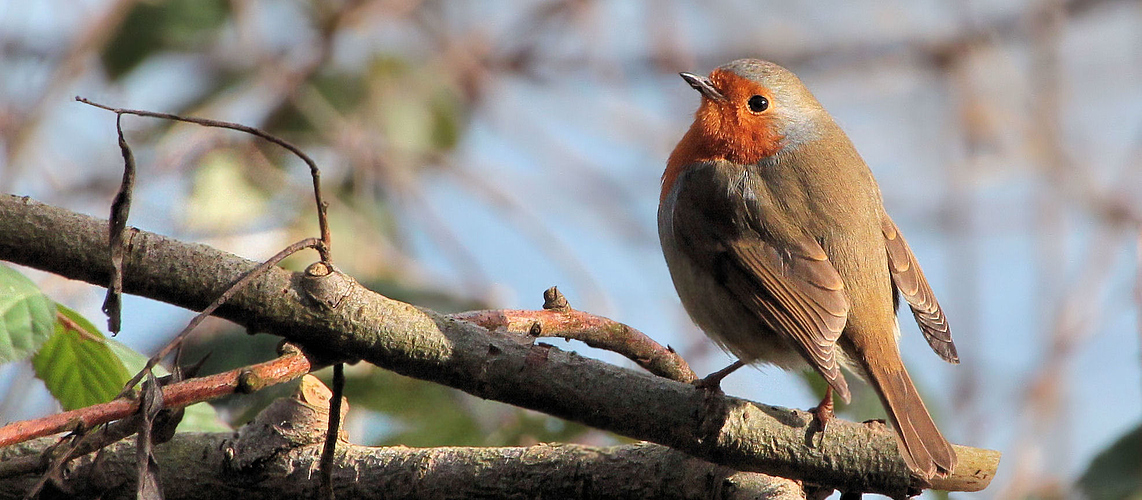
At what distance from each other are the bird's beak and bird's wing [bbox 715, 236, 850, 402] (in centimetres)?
77

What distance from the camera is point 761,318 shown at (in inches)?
115

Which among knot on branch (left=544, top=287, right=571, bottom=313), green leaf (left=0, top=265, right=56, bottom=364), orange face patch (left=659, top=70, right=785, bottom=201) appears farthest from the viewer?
orange face patch (left=659, top=70, right=785, bottom=201)

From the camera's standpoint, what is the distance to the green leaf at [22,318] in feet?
5.36

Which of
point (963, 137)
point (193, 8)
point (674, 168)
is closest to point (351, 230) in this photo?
point (193, 8)

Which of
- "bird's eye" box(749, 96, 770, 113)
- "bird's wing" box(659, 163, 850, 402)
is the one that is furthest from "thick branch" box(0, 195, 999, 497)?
"bird's eye" box(749, 96, 770, 113)

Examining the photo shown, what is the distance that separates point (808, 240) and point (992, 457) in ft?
3.50

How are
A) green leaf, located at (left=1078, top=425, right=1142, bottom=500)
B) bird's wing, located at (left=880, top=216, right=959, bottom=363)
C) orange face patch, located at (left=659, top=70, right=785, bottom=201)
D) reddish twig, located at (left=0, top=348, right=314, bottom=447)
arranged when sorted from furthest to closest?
orange face patch, located at (left=659, top=70, right=785, bottom=201) → bird's wing, located at (left=880, top=216, right=959, bottom=363) → green leaf, located at (left=1078, top=425, right=1142, bottom=500) → reddish twig, located at (left=0, top=348, right=314, bottom=447)

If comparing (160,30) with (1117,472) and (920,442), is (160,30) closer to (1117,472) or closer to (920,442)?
(920,442)

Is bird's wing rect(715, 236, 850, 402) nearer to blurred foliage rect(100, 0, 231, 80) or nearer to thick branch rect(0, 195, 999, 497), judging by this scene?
thick branch rect(0, 195, 999, 497)

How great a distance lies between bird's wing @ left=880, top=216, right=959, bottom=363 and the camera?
3.17 m

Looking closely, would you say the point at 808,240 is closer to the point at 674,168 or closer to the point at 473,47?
the point at 674,168

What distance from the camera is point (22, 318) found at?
1673mm

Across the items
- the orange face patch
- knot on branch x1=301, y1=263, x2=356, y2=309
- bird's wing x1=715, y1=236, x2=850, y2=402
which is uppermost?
the orange face patch

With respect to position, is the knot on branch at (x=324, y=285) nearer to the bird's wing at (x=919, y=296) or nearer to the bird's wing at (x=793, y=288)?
the bird's wing at (x=793, y=288)
